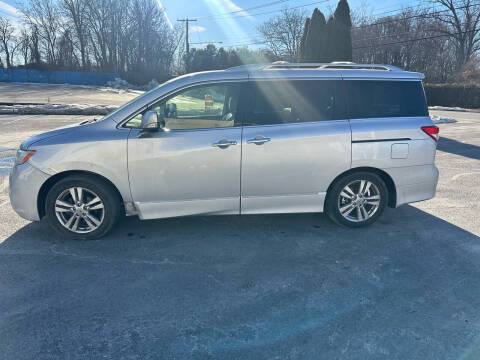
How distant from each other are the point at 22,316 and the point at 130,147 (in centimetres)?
183

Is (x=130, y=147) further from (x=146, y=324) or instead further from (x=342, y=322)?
(x=342, y=322)

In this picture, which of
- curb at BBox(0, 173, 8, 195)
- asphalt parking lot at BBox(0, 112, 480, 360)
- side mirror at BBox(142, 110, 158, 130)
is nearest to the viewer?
asphalt parking lot at BBox(0, 112, 480, 360)

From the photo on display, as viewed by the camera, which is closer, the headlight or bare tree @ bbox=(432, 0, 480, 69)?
the headlight

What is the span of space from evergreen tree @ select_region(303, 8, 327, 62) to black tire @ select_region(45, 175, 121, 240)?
59.2ft

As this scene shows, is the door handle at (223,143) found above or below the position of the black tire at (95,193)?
above

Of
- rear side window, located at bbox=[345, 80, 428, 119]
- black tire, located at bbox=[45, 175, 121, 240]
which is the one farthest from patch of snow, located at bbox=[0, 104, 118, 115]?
rear side window, located at bbox=[345, 80, 428, 119]

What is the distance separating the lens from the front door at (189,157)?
150 inches

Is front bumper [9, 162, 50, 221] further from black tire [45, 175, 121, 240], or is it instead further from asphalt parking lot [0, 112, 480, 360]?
asphalt parking lot [0, 112, 480, 360]

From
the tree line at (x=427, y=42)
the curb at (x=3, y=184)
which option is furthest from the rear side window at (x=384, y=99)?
the tree line at (x=427, y=42)

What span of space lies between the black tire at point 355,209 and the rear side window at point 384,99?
732mm

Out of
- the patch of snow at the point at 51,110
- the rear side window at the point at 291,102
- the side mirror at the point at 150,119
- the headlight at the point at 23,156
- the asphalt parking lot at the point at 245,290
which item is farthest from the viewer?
the patch of snow at the point at 51,110

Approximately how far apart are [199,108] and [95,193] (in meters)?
1.52

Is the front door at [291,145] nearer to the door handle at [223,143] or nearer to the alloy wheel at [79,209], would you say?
the door handle at [223,143]

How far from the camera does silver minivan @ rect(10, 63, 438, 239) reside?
3793 mm
